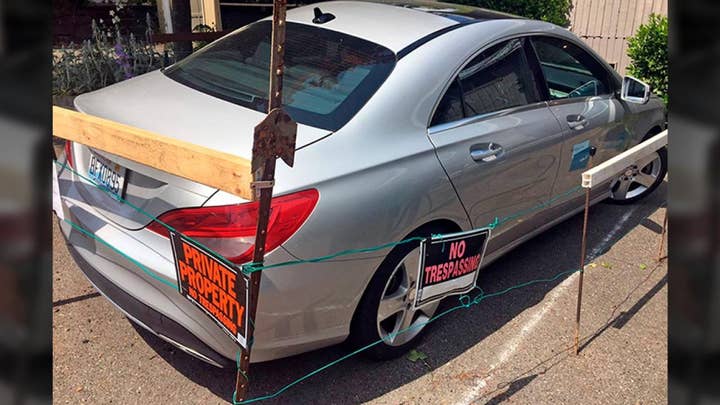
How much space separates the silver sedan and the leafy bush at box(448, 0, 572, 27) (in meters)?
5.32

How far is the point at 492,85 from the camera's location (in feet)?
9.90

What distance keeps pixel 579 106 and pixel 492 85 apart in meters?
0.91

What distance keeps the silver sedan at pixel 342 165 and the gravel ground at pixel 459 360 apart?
0.23 meters

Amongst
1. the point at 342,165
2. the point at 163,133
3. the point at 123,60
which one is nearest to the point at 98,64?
the point at 123,60

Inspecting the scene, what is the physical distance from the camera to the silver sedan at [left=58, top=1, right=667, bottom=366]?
2113 mm

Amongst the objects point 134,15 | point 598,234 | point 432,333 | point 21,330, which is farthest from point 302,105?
point 134,15

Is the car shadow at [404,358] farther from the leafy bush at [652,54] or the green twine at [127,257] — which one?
the leafy bush at [652,54]

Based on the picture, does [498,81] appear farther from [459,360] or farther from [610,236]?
[610,236]

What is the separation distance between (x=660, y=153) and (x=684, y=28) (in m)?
4.69

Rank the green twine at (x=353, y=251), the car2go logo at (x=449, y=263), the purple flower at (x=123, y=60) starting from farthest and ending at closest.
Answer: the purple flower at (x=123, y=60) < the car2go logo at (x=449, y=263) < the green twine at (x=353, y=251)

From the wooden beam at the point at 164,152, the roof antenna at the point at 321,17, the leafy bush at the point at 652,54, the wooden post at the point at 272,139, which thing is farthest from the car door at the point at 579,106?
the leafy bush at the point at 652,54

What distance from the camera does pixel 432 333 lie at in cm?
302

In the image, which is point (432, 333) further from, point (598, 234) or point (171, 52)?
point (171, 52)

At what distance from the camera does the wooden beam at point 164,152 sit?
172 cm
